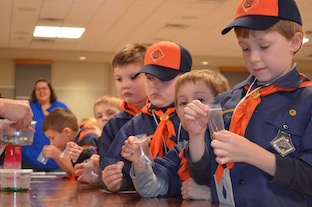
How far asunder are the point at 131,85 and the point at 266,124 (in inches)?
46.5

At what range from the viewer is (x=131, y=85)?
274cm

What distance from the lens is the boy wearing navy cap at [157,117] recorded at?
7.33ft

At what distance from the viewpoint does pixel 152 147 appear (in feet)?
7.42

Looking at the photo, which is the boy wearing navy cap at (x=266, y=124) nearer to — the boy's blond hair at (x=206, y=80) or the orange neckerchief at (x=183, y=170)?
the orange neckerchief at (x=183, y=170)

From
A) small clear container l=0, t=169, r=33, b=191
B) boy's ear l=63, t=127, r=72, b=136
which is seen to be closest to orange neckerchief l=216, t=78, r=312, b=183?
small clear container l=0, t=169, r=33, b=191

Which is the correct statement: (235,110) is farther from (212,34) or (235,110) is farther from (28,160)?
(212,34)

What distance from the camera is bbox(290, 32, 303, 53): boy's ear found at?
1.72 m

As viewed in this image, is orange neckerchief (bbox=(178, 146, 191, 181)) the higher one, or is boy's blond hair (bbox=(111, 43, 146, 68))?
boy's blond hair (bbox=(111, 43, 146, 68))

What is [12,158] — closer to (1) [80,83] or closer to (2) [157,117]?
(2) [157,117]

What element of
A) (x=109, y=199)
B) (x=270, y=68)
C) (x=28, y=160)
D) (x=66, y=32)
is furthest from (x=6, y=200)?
(x=66, y=32)

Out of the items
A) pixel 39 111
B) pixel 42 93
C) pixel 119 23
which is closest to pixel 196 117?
pixel 39 111

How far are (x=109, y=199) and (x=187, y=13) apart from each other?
8659 millimetres

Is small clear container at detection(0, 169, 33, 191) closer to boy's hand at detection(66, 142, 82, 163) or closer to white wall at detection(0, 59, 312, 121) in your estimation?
boy's hand at detection(66, 142, 82, 163)

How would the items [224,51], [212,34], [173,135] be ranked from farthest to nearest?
[224,51] < [212,34] < [173,135]
